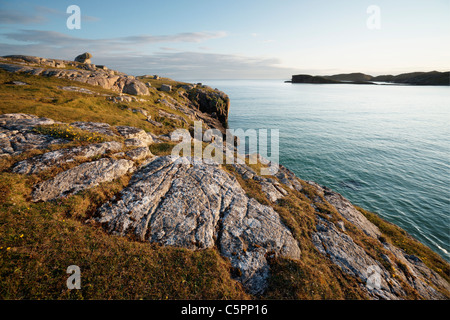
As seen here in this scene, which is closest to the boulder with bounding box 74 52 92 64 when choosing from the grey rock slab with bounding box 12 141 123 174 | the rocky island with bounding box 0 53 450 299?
the rocky island with bounding box 0 53 450 299

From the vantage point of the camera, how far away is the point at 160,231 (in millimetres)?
13852

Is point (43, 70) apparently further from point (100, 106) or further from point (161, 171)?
point (161, 171)

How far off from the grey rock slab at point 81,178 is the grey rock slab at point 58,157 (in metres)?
1.45

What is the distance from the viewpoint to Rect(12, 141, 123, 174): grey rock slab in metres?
14.5

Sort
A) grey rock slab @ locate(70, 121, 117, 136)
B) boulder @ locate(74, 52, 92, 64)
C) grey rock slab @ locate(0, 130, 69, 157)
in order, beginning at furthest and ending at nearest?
boulder @ locate(74, 52, 92, 64) < grey rock slab @ locate(70, 121, 117, 136) < grey rock slab @ locate(0, 130, 69, 157)

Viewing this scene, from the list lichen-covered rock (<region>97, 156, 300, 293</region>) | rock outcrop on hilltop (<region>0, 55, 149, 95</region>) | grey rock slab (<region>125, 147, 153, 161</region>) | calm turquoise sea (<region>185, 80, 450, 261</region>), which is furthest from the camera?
rock outcrop on hilltop (<region>0, 55, 149, 95</region>)

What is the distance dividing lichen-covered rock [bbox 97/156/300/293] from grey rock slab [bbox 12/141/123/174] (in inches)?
190

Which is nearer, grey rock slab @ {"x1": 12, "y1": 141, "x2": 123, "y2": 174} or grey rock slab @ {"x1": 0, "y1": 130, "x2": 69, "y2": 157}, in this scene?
grey rock slab @ {"x1": 12, "y1": 141, "x2": 123, "y2": 174}

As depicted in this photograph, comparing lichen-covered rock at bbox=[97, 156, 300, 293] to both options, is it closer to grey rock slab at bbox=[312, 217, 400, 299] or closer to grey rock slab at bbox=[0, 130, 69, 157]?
grey rock slab at bbox=[312, 217, 400, 299]

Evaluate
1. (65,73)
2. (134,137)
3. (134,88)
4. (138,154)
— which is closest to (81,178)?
(138,154)

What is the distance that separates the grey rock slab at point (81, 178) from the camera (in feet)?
44.3

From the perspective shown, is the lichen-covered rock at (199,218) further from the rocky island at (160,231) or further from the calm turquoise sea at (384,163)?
the calm turquoise sea at (384,163)

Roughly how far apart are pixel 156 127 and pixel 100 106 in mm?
12038

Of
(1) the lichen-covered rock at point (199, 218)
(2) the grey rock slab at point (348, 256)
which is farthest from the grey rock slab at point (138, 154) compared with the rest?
(2) the grey rock slab at point (348, 256)
